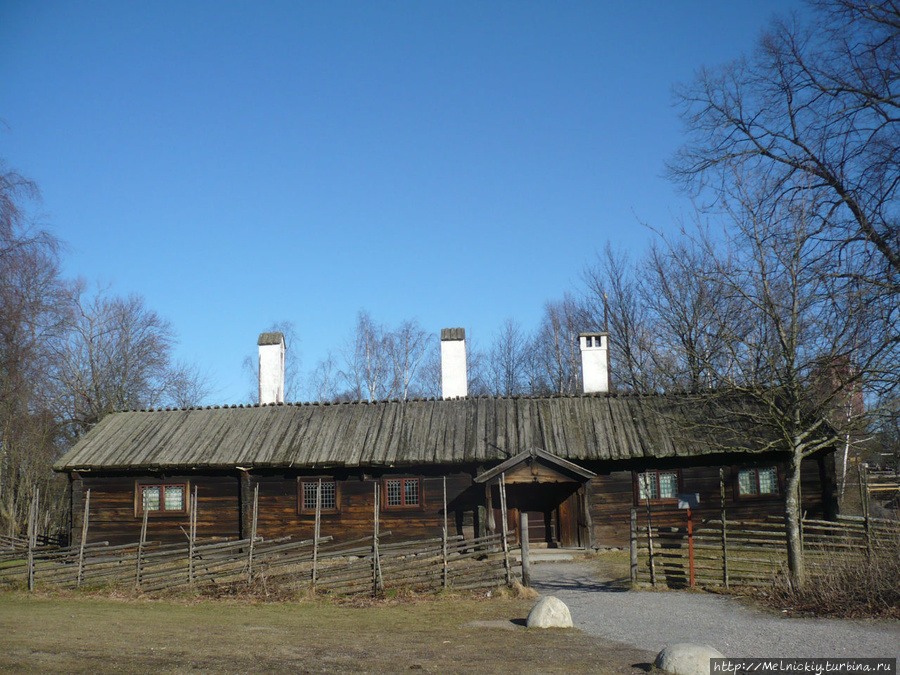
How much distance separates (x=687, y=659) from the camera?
7.87 metres

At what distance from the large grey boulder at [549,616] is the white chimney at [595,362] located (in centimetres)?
1296

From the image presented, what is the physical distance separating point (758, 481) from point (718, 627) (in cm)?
1062

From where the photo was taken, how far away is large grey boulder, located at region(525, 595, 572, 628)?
10711 millimetres

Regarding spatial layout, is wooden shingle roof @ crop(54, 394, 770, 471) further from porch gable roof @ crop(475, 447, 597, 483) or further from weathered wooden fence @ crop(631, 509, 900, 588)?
weathered wooden fence @ crop(631, 509, 900, 588)

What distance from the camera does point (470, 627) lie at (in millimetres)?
11000

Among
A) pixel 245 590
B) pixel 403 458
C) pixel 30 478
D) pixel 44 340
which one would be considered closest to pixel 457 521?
pixel 403 458

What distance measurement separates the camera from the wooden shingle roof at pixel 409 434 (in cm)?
1966

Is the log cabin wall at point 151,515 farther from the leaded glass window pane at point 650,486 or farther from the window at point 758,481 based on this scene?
the window at point 758,481

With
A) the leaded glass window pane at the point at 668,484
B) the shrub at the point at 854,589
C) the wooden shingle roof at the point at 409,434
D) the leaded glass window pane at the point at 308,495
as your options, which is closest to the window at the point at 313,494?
the leaded glass window pane at the point at 308,495

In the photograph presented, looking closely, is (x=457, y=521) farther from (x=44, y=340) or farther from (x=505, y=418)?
(x=44, y=340)

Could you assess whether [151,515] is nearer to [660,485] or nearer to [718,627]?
[660,485]

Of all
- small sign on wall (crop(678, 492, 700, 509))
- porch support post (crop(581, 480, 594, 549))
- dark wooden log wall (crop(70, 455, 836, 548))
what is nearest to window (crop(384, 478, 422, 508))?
dark wooden log wall (crop(70, 455, 836, 548))

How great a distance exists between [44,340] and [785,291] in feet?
86.9

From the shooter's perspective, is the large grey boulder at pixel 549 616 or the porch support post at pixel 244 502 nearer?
the large grey boulder at pixel 549 616
